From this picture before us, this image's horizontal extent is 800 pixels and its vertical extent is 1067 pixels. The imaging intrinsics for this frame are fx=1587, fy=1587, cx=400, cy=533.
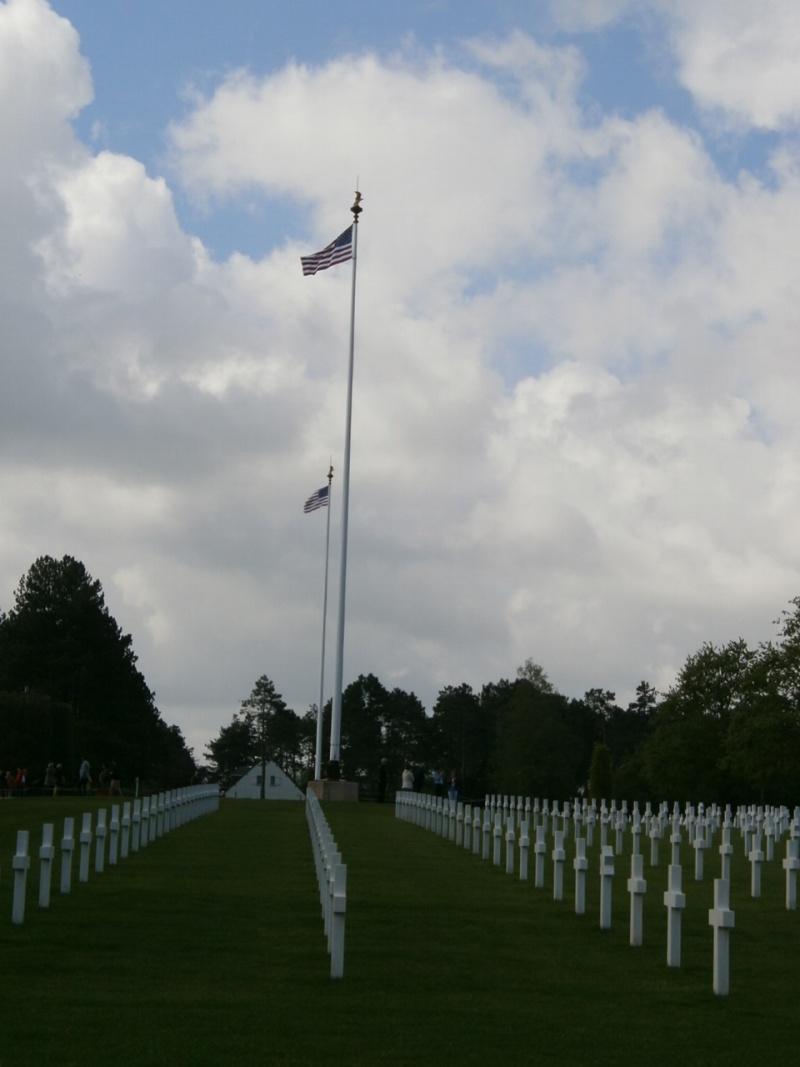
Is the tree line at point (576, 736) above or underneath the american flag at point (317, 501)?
underneath

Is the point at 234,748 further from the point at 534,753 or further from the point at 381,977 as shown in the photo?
the point at 381,977

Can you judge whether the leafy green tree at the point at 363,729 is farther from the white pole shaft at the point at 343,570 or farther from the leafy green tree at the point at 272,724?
the white pole shaft at the point at 343,570

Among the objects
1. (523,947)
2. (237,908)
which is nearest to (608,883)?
(523,947)

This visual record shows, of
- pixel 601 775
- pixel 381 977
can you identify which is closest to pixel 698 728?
pixel 601 775

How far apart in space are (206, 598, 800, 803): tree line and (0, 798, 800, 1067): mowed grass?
177ft

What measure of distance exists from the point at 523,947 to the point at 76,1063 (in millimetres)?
5817

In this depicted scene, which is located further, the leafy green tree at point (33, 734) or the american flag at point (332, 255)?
the leafy green tree at point (33, 734)

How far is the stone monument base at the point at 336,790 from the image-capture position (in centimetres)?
4997

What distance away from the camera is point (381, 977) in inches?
449

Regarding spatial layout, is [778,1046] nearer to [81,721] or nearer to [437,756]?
[81,721]

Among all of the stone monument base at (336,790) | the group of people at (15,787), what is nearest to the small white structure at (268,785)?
the group of people at (15,787)

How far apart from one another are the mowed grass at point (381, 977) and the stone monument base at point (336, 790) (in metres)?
30.2

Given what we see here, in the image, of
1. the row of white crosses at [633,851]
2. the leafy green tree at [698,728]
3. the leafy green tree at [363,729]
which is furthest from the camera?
the leafy green tree at [363,729]

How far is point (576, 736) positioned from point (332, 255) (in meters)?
78.0
